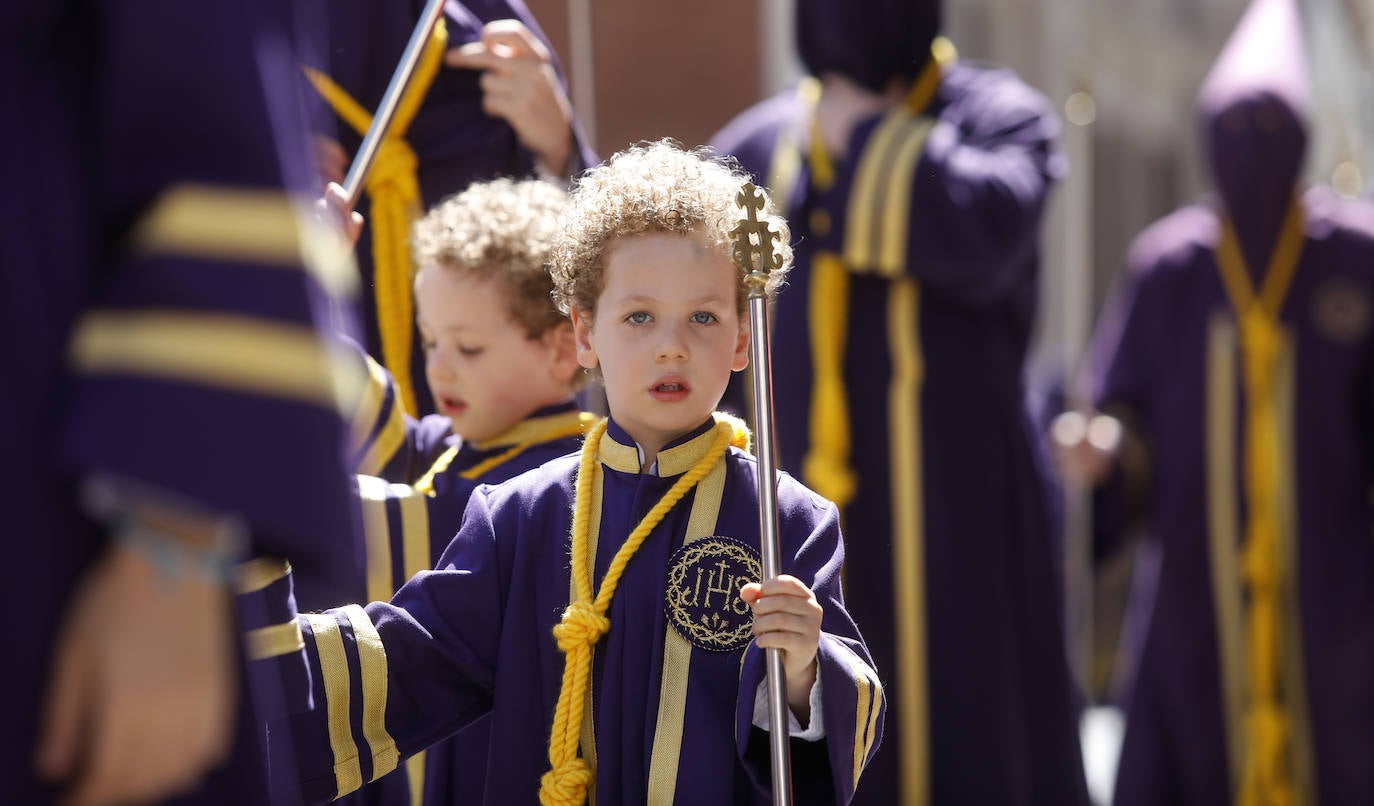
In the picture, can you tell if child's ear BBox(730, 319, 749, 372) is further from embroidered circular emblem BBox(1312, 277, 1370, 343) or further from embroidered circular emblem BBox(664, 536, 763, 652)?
embroidered circular emblem BBox(1312, 277, 1370, 343)

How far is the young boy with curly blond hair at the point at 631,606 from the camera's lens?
6.73ft

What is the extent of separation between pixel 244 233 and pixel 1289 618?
4058 millimetres

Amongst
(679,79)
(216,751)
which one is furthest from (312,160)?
(679,79)

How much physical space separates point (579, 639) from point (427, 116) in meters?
1.33

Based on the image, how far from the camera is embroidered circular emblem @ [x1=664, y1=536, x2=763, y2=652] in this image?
2.09 meters

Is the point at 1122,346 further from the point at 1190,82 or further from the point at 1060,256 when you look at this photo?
the point at 1190,82

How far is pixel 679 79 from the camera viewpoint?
715 cm

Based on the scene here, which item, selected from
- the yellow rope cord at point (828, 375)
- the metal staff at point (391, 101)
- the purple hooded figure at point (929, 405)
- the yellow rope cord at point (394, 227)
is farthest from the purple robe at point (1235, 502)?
the metal staff at point (391, 101)

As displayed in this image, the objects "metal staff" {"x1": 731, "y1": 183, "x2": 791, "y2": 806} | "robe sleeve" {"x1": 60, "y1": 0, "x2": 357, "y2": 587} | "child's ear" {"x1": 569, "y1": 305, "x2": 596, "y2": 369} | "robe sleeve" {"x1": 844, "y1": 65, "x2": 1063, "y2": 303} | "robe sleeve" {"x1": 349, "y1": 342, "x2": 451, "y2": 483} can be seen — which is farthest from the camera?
"robe sleeve" {"x1": 844, "y1": 65, "x2": 1063, "y2": 303}

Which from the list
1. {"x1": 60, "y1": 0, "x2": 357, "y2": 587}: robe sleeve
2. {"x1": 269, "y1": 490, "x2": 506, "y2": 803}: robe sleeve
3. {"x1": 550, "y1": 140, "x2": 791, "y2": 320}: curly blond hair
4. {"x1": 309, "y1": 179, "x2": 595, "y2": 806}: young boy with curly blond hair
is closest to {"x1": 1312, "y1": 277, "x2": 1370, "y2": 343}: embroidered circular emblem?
{"x1": 309, "y1": 179, "x2": 595, "y2": 806}: young boy with curly blond hair

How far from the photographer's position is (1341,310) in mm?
4891

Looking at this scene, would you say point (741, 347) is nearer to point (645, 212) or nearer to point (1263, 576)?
point (645, 212)

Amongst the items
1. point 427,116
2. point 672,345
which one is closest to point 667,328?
point 672,345

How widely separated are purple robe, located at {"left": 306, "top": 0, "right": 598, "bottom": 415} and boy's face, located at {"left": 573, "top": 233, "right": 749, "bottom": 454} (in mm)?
957
